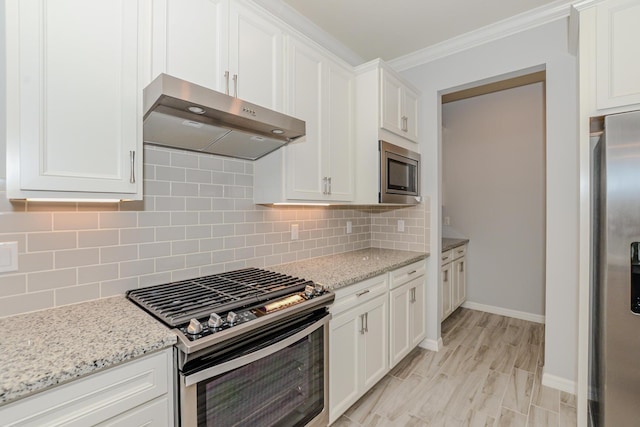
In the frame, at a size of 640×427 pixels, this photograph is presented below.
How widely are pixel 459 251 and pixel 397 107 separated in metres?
2.05

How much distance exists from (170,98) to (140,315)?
0.83 meters

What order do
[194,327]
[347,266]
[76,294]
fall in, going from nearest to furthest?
1. [194,327]
2. [76,294]
3. [347,266]

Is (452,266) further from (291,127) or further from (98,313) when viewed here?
(98,313)

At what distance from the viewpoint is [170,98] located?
1095 millimetres

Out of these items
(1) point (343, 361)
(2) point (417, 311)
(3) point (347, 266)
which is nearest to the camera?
(1) point (343, 361)

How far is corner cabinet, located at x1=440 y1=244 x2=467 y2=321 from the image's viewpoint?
328 cm

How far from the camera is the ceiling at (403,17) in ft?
7.09

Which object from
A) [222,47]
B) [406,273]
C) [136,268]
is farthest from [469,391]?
[222,47]

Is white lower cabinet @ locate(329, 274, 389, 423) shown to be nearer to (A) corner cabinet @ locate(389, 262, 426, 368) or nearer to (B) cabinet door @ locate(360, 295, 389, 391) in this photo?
(B) cabinet door @ locate(360, 295, 389, 391)

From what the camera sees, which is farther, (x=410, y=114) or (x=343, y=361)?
(x=410, y=114)

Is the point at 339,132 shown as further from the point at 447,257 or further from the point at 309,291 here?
the point at 447,257

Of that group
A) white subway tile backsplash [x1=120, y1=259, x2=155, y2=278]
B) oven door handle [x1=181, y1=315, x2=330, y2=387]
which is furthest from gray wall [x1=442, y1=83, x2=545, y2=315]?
white subway tile backsplash [x1=120, y1=259, x2=155, y2=278]

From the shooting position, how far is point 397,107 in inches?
99.1

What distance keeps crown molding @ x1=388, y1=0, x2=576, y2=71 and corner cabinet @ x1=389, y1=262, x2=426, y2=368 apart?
73.9 inches
